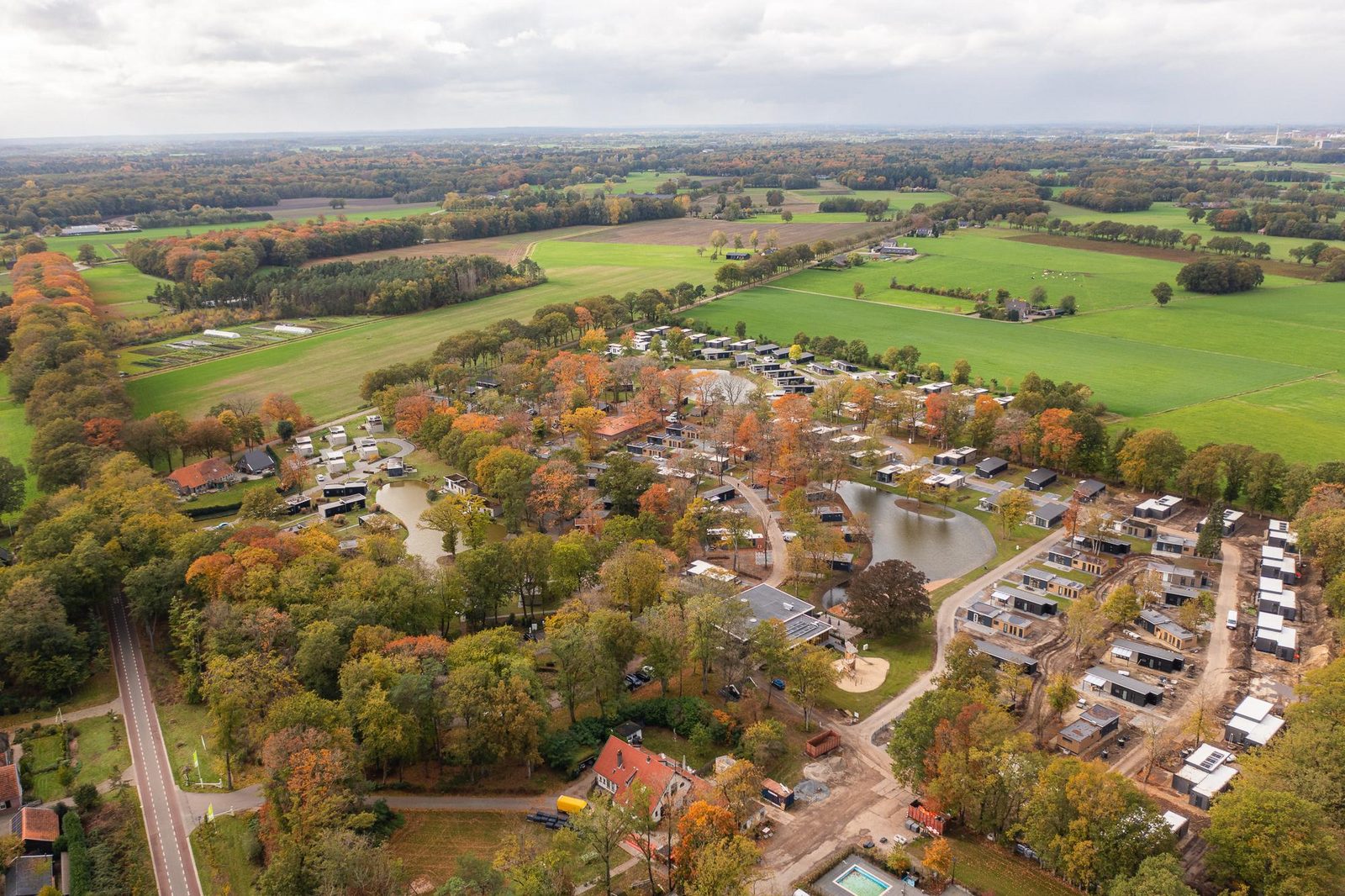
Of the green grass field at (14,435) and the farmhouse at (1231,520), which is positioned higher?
the green grass field at (14,435)

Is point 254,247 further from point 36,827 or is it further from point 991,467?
point 991,467

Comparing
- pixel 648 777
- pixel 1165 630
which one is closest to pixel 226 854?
pixel 648 777

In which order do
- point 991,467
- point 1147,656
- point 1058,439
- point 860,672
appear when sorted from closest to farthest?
1. point 1147,656
2. point 860,672
3. point 1058,439
4. point 991,467

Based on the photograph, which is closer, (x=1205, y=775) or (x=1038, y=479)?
(x=1205, y=775)

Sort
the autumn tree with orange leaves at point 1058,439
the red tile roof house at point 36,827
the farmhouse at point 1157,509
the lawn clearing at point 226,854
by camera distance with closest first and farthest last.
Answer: the lawn clearing at point 226,854 → the red tile roof house at point 36,827 → the farmhouse at point 1157,509 → the autumn tree with orange leaves at point 1058,439

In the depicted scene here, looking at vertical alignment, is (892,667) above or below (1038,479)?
below

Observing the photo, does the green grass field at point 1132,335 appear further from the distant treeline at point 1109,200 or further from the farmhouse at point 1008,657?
the distant treeline at point 1109,200

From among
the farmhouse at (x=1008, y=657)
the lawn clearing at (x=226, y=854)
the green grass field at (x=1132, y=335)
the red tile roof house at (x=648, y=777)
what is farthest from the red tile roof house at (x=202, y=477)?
the green grass field at (x=1132, y=335)

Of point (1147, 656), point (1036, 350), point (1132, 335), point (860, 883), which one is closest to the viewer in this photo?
point (860, 883)
